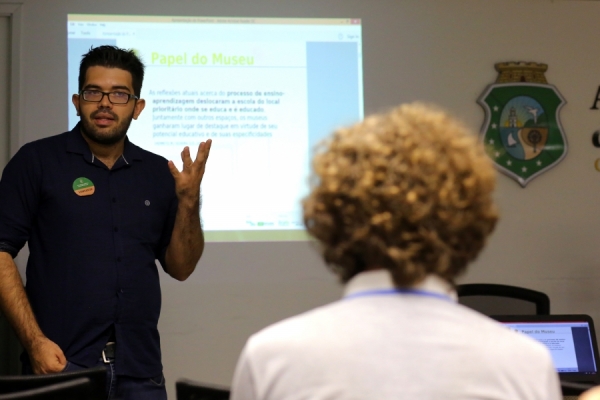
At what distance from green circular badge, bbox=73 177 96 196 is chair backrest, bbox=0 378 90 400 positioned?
1.08 metres

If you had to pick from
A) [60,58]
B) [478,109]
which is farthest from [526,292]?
[60,58]

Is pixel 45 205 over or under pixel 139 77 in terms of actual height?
under

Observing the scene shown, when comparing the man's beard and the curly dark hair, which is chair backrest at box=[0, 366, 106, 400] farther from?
the man's beard

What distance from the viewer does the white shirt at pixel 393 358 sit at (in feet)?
2.83

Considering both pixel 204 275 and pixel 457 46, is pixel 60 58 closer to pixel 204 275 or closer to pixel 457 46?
pixel 204 275

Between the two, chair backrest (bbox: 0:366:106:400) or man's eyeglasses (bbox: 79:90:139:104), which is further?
man's eyeglasses (bbox: 79:90:139:104)

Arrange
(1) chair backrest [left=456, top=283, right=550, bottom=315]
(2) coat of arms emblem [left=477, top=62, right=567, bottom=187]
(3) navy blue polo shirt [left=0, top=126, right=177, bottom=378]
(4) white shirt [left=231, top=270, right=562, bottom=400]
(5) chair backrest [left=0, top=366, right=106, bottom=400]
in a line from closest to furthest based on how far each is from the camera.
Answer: (4) white shirt [left=231, top=270, right=562, bottom=400] → (5) chair backrest [left=0, top=366, right=106, bottom=400] → (3) navy blue polo shirt [left=0, top=126, right=177, bottom=378] → (1) chair backrest [left=456, top=283, right=550, bottom=315] → (2) coat of arms emblem [left=477, top=62, right=567, bottom=187]

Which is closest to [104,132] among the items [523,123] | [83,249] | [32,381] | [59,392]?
[83,249]

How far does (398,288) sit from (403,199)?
115mm

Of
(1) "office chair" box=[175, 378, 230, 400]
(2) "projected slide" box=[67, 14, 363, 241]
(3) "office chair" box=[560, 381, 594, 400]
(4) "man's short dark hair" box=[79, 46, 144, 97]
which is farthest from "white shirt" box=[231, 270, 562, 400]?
(2) "projected slide" box=[67, 14, 363, 241]

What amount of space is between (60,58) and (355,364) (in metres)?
3.18

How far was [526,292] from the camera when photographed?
3.31 meters

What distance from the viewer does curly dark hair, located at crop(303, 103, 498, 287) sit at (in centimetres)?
91

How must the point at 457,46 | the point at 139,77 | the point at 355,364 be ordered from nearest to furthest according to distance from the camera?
1. the point at 355,364
2. the point at 139,77
3. the point at 457,46
